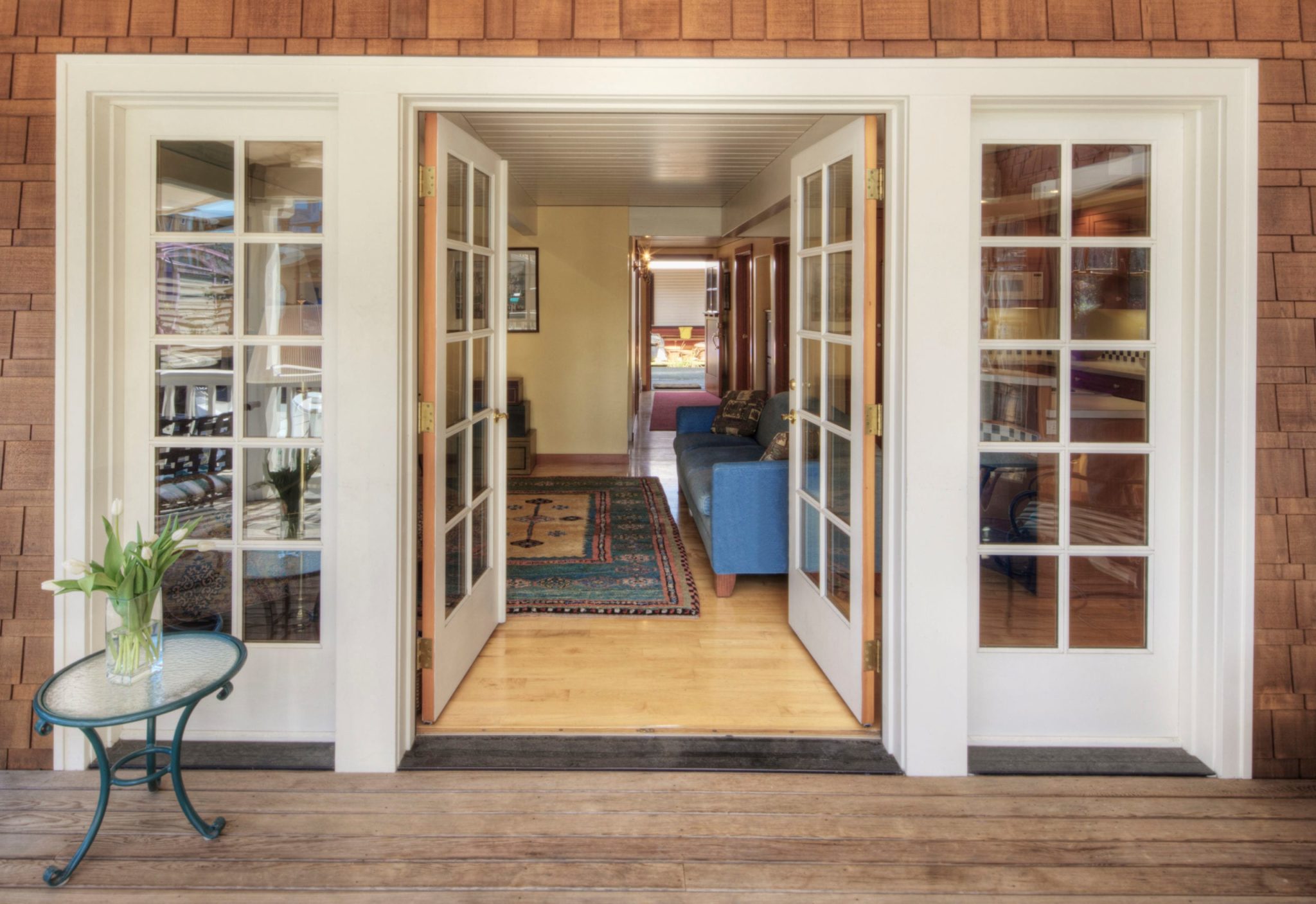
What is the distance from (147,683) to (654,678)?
72.5 inches

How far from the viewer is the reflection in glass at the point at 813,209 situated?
11.6ft

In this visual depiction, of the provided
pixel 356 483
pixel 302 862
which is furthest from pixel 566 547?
pixel 302 862

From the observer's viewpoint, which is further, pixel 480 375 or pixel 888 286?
pixel 480 375

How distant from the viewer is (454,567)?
349 cm

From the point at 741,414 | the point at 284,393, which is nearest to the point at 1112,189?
the point at 284,393

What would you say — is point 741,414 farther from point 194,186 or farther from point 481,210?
point 194,186

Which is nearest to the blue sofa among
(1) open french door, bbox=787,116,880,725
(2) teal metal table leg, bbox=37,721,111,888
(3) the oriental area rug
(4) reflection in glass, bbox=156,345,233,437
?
(3) the oriental area rug

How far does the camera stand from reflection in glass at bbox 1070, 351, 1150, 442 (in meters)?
2.95

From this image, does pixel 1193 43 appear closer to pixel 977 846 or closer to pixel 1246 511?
pixel 1246 511

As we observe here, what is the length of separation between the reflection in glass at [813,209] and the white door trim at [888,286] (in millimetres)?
662

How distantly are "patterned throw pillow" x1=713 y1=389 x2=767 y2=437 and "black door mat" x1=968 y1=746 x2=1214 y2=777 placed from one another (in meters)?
4.35

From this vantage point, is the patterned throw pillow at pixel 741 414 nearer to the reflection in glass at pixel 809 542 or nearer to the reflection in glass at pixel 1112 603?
the reflection in glass at pixel 809 542

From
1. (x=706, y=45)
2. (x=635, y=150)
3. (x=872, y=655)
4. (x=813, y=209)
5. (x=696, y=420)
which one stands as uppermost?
(x=635, y=150)

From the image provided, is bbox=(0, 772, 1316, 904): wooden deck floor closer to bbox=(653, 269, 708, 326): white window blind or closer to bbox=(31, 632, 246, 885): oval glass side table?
bbox=(31, 632, 246, 885): oval glass side table
